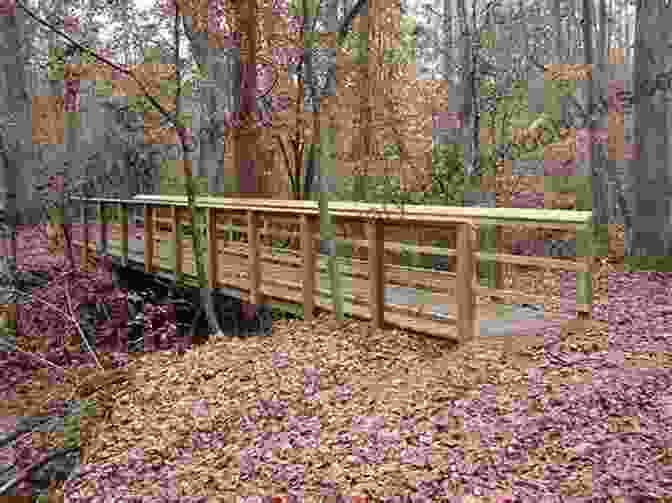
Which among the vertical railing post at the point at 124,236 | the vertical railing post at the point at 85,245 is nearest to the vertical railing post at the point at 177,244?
the vertical railing post at the point at 124,236

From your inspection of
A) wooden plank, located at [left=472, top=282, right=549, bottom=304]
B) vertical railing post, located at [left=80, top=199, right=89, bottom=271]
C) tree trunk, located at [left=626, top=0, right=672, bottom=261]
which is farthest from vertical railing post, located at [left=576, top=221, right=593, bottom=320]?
vertical railing post, located at [left=80, top=199, right=89, bottom=271]

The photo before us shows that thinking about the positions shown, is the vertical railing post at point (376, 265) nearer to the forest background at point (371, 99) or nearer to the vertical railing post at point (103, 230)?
the forest background at point (371, 99)

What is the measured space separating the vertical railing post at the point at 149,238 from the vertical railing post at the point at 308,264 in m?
4.49

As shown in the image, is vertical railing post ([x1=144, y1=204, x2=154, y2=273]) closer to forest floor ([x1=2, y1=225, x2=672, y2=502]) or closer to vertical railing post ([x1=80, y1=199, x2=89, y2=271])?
vertical railing post ([x1=80, y1=199, x2=89, y2=271])

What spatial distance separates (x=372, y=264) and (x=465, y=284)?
1.21m

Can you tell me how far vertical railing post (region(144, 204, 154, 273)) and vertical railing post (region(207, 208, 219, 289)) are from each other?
2253 mm

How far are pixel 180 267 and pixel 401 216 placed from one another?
4.87 m

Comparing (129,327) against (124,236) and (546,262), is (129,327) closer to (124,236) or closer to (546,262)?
→ (124,236)

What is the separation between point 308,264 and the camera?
7324mm

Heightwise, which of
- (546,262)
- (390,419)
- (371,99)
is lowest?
(390,419)

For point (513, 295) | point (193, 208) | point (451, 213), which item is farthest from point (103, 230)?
point (513, 295)

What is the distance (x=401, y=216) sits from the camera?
244 inches

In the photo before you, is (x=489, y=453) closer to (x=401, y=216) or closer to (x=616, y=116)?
(x=401, y=216)

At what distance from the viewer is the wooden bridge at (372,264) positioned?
5586mm
